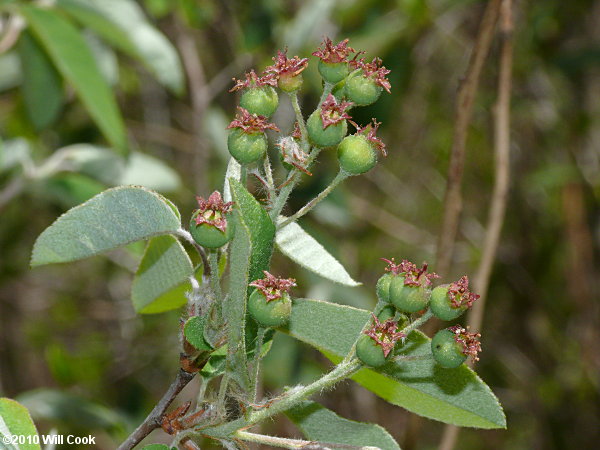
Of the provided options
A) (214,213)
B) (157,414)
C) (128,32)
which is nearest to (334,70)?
(214,213)

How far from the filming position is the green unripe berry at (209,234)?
2.92 feet

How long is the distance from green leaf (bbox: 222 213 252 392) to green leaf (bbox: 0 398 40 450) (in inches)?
12.3

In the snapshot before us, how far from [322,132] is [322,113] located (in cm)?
2

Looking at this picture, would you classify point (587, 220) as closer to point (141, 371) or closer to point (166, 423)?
point (141, 371)

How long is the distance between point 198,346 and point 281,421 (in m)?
2.73

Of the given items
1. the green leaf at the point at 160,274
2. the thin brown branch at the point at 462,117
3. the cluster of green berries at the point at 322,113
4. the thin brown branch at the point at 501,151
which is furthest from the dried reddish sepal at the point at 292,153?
the thin brown branch at the point at 501,151

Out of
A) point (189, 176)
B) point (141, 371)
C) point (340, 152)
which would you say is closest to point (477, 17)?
point (189, 176)

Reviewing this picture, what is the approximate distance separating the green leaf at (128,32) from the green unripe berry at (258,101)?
1181 millimetres

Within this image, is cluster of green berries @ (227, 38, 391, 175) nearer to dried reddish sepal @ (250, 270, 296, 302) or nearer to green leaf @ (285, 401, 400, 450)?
dried reddish sepal @ (250, 270, 296, 302)

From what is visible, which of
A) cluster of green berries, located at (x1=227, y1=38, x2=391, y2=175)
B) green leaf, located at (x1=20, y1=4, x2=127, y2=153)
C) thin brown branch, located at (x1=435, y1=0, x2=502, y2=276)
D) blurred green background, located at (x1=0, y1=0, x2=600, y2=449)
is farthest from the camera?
blurred green background, located at (x1=0, y1=0, x2=600, y2=449)

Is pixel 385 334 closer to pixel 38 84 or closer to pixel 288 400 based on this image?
pixel 288 400

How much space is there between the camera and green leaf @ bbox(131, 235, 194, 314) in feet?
3.48

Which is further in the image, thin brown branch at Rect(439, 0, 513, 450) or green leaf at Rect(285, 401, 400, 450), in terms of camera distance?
thin brown branch at Rect(439, 0, 513, 450)

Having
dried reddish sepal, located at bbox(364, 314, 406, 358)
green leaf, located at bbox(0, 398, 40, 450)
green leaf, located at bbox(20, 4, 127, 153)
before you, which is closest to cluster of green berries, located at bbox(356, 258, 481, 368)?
dried reddish sepal, located at bbox(364, 314, 406, 358)
